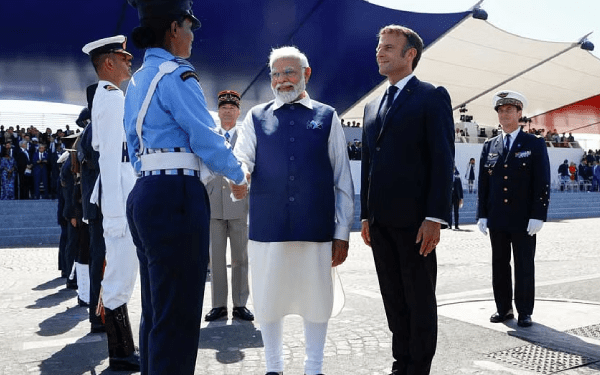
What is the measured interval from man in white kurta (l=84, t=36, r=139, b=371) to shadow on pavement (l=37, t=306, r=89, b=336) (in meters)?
1.28

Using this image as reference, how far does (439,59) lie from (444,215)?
24028 mm

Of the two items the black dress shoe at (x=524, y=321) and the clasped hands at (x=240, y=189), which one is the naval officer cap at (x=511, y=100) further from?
the clasped hands at (x=240, y=189)

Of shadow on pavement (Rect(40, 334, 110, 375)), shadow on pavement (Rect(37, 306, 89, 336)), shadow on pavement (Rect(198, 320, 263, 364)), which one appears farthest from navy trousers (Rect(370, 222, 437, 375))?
shadow on pavement (Rect(37, 306, 89, 336))

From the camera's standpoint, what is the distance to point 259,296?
3447 millimetres

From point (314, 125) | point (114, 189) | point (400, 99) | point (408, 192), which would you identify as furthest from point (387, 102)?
point (114, 189)

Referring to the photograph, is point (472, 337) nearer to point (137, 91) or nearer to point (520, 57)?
point (137, 91)

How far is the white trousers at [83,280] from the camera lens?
586 centimetres

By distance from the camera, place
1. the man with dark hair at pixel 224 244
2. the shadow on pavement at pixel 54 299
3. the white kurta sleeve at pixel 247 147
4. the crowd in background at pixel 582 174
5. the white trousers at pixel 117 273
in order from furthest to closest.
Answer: the crowd in background at pixel 582 174, the shadow on pavement at pixel 54 299, the man with dark hair at pixel 224 244, the white trousers at pixel 117 273, the white kurta sleeve at pixel 247 147

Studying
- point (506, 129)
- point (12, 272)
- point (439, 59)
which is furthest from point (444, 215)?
point (439, 59)

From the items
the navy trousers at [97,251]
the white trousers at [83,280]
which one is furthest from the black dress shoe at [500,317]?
the white trousers at [83,280]

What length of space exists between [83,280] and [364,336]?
3.12 m

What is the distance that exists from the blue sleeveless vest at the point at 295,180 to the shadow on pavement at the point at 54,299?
151 inches

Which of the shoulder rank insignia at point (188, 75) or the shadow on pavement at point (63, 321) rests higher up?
the shoulder rank insignia at point (188, 75)

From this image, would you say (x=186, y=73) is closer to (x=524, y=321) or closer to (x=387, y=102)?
(x=387, y=102)
